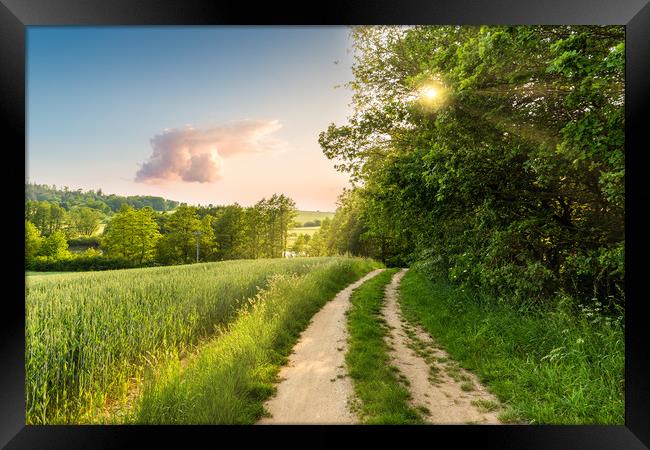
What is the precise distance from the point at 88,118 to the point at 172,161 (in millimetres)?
1370

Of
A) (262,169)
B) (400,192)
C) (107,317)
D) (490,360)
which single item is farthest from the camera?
(262,169)

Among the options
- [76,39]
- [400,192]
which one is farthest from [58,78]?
[400,192]

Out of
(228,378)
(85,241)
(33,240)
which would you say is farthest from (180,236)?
(228,378)

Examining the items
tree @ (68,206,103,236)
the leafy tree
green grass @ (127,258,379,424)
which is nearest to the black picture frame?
green grass @ (127,258,379,424)

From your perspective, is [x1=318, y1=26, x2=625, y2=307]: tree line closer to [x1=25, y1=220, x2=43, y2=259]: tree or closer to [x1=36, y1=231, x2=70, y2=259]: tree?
[x1=25, y1=220, x2=43, y2=259]: tree

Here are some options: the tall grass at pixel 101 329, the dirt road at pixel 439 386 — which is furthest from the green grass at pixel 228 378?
the dirt road at pixel 439 386

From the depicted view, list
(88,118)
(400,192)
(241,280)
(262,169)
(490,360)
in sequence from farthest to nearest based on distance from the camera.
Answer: (241,280) → (262,169) → (400,192) → (88,118) → (490,360)

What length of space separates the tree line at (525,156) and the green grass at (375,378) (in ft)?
7.02

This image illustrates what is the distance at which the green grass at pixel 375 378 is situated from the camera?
2492 millimetres

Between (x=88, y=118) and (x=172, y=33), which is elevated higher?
(x=172, y=33)
